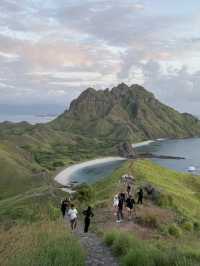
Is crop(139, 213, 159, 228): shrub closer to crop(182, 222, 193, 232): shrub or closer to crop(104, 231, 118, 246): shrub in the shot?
crop(182, 222, 193, 232): shrub

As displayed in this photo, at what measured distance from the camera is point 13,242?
1025cm

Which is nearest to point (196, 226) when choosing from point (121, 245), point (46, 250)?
point (121, 245)

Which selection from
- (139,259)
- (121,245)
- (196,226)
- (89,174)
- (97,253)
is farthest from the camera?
(89,174)

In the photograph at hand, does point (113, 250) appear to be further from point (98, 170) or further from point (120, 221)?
point (98, 170)

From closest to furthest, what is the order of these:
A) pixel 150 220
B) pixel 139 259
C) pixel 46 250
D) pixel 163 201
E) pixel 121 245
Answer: pixel 46 250, pixel 139 259, pixel 121 245, pixel 150 220, pixel 163 201

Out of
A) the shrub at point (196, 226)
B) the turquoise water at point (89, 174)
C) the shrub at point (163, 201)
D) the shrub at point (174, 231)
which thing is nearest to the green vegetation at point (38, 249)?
the shrub at point (174, 231)

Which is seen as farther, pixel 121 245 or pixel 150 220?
pixel 150 220

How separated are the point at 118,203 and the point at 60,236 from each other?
52.7ft

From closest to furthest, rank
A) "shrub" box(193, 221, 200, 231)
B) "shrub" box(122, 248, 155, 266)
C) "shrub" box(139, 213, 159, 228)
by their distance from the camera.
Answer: "shrub" box(122, 248, 155, 266) → "shrub" box(139, 213, 159, 228) → "shrub" box(193, 221, 200, 231)

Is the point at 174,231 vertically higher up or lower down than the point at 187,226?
higher up

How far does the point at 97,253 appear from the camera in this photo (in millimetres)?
18203

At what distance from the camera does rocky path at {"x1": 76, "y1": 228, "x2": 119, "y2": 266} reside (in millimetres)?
15997

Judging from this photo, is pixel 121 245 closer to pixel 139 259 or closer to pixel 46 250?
pixel 139 259

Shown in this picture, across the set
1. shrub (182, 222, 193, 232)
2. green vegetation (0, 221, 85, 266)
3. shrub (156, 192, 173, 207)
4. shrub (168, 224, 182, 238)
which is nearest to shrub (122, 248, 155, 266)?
green vegetation (0, 221, 85, 266)
